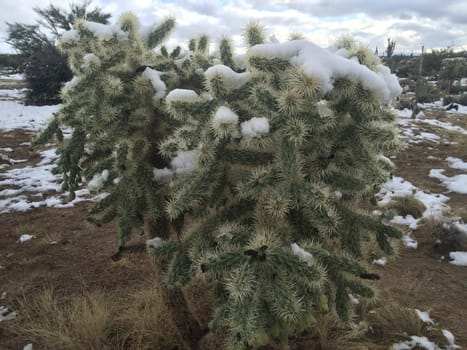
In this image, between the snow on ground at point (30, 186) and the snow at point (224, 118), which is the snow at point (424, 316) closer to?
the snow at point (224, 118)

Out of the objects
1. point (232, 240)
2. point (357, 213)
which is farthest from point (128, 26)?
point (357, 213)

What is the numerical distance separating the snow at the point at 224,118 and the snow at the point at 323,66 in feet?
1.21

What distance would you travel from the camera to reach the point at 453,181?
303 inches

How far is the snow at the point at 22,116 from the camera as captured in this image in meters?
12.1

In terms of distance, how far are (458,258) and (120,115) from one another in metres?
4.61

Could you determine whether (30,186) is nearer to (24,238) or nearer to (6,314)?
(24,238)

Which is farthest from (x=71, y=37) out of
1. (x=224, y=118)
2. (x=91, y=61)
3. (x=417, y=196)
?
(x=417, y=196)

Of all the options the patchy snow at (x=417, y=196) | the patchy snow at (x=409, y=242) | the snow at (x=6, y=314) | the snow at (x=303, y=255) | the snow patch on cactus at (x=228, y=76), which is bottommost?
the patchy snow at (x=409, y=242)

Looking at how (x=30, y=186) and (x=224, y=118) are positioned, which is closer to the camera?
(x=224, y=118)

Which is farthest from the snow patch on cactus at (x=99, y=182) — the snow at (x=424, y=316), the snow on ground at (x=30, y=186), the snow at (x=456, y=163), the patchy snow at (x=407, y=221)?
the snow at (x=456, y=163)

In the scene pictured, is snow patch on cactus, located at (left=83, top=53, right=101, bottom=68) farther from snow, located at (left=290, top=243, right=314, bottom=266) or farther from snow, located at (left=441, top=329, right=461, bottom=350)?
snow, located at (left=441, top=329, right=461, bottom=350)

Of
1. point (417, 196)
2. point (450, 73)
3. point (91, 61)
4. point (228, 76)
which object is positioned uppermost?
point (91, 61)

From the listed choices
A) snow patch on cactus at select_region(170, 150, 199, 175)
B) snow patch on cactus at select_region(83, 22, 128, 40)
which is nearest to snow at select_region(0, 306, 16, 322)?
snow patch on cactus at select_region(170, 150, 199, 175)

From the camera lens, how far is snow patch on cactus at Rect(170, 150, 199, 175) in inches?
93.4
